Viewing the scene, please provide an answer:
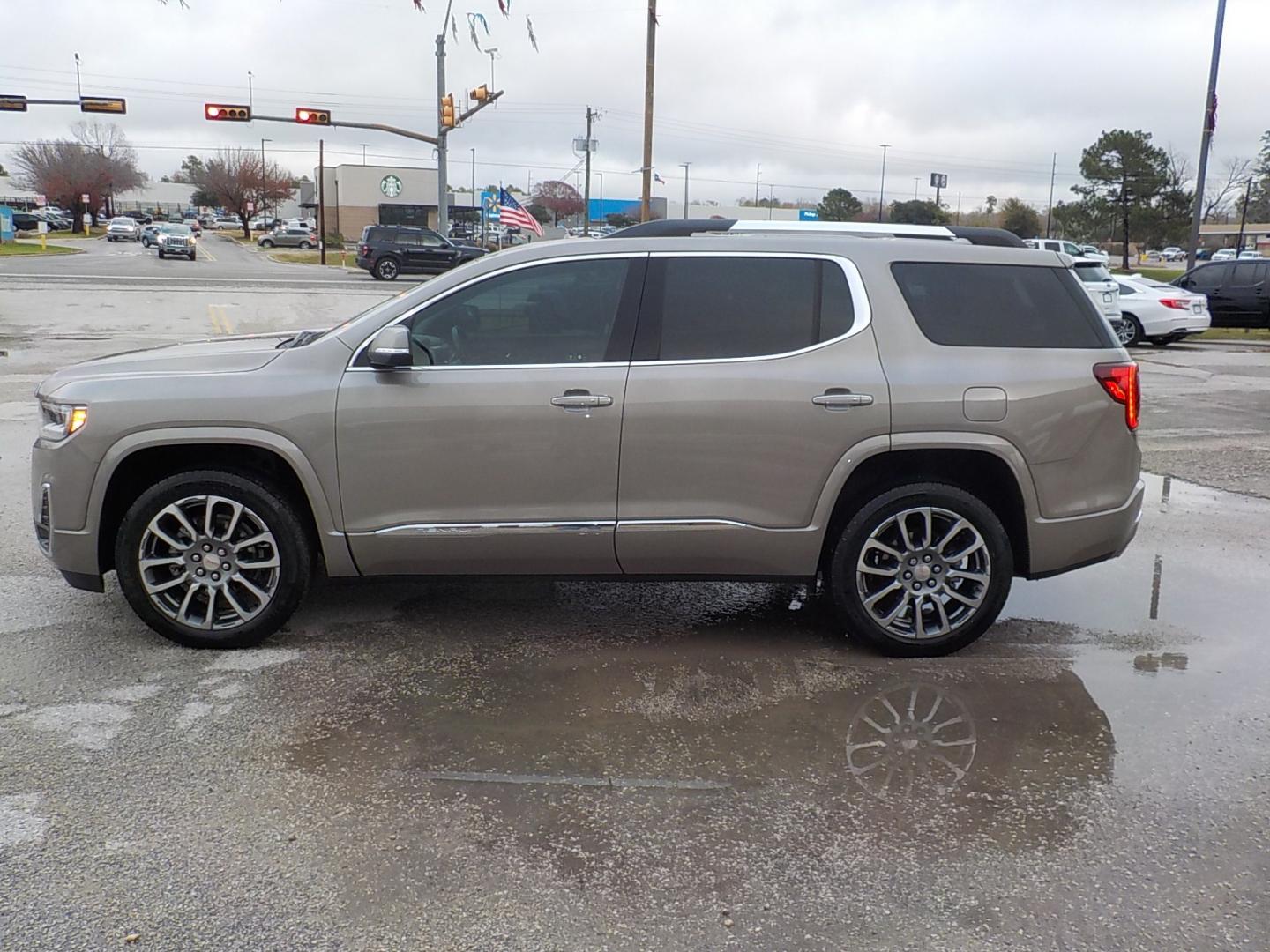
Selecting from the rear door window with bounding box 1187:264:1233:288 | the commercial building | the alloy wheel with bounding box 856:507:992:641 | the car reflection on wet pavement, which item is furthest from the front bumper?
the commercial building

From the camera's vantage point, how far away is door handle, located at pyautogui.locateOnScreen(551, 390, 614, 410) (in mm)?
4730

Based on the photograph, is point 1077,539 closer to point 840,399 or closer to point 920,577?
point 920,577

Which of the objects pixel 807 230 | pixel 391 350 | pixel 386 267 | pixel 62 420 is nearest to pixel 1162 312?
pixel 807 230

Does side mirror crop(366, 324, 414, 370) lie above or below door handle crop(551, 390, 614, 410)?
above

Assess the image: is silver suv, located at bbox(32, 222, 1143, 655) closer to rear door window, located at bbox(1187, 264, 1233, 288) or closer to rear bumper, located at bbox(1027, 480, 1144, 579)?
rear bumper, located at bbox(1027, 480, 1144, 579)

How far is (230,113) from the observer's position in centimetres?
3609

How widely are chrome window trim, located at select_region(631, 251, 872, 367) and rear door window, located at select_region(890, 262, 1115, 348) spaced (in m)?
0.19

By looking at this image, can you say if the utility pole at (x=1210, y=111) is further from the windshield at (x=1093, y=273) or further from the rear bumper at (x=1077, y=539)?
the rear bumper at (x=1077, y=539)

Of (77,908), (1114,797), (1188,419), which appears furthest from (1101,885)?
(1188,419)

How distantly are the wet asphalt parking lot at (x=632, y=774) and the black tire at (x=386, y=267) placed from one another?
3406 cm

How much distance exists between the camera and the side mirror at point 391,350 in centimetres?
462

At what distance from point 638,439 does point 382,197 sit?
77.7 meters

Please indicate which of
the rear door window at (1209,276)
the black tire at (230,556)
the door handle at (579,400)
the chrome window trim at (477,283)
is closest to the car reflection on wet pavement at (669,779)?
the black tire at (230,556)

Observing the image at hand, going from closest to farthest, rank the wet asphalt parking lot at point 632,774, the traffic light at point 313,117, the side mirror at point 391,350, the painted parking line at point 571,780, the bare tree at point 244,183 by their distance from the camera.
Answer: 1. the wet asphalt parking lot at point 632,774
2. the painted parking line at point 571,780
3. the side mirror at point 391,350
4. the traffic light at point 313,117
5. the bare tree at point 244,183
